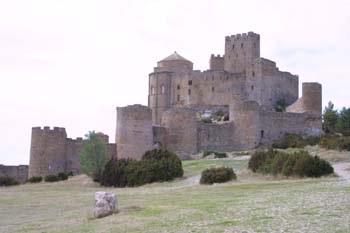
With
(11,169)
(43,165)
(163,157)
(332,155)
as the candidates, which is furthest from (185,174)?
(11,169)

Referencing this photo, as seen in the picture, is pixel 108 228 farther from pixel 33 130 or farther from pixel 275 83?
pixel 275 83

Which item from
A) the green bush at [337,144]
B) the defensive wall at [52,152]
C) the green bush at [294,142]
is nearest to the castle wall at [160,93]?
the green bush at [294,142]

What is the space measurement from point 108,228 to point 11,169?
120ft

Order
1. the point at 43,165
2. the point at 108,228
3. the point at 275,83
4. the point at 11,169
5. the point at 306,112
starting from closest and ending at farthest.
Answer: the point at 108,228
the point at 43,165
the point at 11,169
the point at 306,112
the point at 275,83

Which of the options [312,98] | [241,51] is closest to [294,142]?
[312,98]

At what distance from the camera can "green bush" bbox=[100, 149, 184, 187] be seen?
111 ft

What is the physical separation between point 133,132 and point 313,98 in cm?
1697

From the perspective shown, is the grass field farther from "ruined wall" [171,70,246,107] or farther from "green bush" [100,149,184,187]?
"ruined wall" [171,70,246,107]

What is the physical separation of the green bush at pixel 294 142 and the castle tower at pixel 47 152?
15188 millimetres

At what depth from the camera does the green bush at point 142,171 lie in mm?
33781

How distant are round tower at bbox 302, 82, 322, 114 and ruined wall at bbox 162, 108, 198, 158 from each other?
1134 centimetres

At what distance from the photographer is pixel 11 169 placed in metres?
50.3

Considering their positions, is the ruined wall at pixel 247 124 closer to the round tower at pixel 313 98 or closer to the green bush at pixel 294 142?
the green bush at pixel 294 142

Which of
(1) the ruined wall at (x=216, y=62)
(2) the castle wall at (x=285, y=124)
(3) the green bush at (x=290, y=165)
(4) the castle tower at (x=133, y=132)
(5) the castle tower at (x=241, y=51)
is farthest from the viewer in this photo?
(1) the ruined wall at (x=216, y=62)
